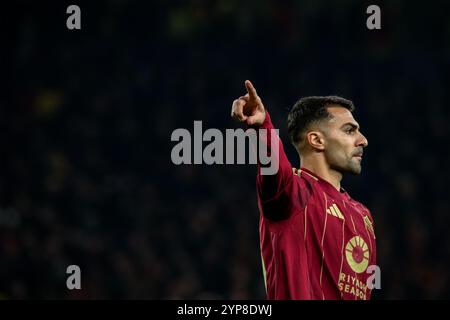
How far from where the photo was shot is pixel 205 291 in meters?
9.26

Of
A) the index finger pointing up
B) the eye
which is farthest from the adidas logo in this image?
the index finger pointing up

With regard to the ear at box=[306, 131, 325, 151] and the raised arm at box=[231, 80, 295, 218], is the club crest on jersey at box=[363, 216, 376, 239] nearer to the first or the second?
the ear at box=[306, 131, 325, 151]

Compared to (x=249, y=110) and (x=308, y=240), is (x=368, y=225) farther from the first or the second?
(x=249, y=110)

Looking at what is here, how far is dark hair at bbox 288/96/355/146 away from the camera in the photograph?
4.52 metres

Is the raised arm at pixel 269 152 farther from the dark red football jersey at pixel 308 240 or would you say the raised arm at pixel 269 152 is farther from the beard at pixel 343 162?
the beard at pixel 343 162

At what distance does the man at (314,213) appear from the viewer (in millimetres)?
4000

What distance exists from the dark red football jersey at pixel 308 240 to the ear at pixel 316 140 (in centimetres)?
14

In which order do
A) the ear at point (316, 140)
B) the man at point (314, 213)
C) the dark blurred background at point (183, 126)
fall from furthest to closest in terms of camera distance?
the dark blurred background at point (183, 126), the ear at point (316, 140), the man at point (314, 213)

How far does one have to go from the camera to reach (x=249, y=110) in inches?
153

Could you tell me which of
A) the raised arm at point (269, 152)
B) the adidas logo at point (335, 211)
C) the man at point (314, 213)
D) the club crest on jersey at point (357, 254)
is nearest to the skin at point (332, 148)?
the man at point (314, 213)

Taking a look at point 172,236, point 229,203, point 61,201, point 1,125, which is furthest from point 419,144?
point 1,125

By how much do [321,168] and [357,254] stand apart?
46cm

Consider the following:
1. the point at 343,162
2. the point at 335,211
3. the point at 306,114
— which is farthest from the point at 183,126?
the point at 335,211

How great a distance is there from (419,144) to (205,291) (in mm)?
3484
